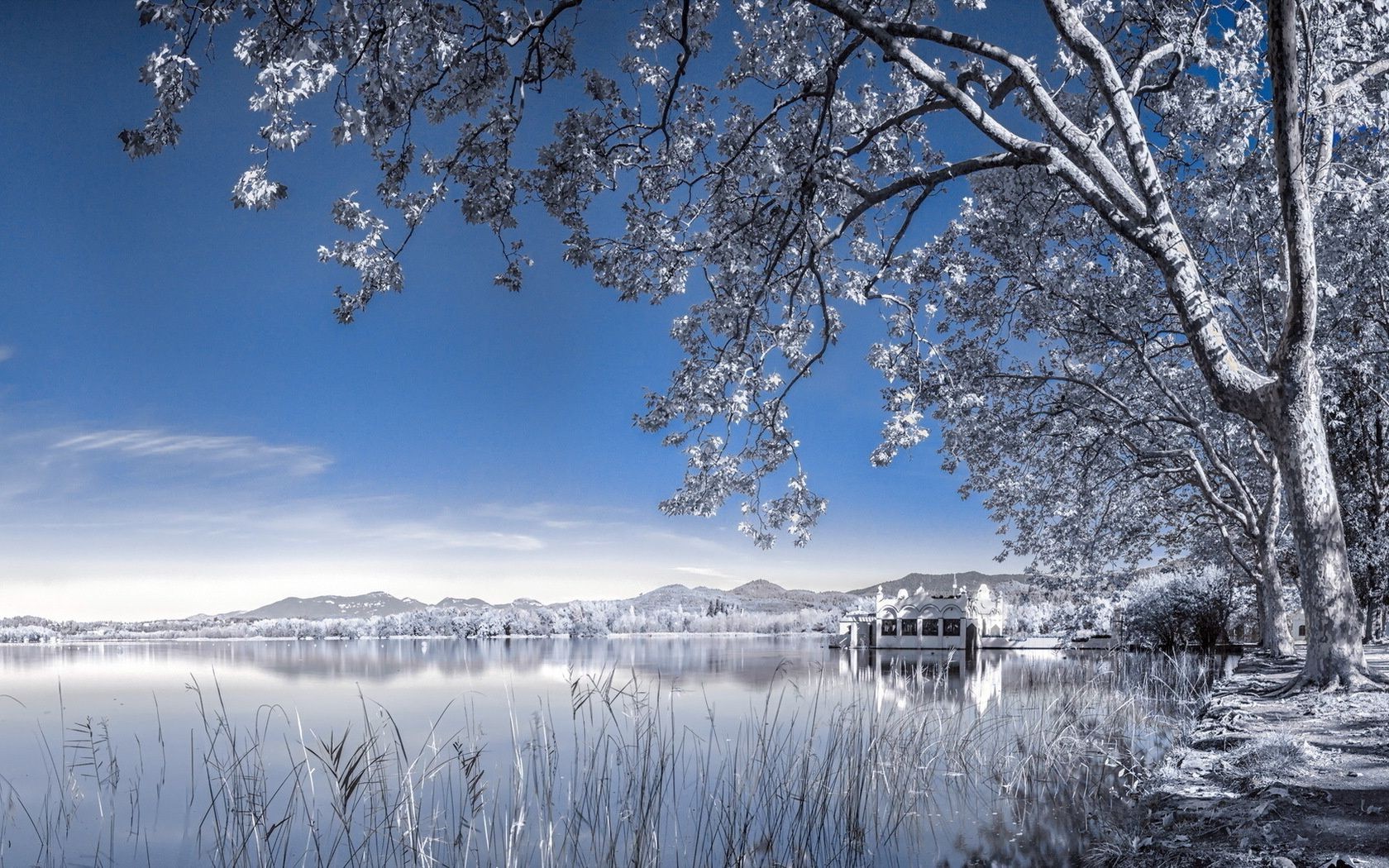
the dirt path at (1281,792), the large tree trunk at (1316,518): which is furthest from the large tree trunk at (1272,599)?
the dirt path at (1281,792)

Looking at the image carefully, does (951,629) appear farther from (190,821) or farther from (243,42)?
(243,42)

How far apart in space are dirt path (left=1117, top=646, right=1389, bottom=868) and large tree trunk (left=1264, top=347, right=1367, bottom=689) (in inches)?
20.7

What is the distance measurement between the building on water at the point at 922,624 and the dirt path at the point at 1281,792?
41.5 m

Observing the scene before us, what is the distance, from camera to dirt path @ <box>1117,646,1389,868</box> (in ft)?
10.8

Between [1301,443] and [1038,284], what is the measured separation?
5046 millimetres

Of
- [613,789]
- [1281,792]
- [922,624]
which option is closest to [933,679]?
[613,789]

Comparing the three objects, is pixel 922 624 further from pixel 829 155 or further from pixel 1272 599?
pixel 829 155

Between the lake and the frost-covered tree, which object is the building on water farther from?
the frost-covered tree

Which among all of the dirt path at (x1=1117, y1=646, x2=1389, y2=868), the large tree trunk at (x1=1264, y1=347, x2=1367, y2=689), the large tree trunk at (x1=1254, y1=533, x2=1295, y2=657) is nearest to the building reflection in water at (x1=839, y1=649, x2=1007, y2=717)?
the dirt path at (x1=1117, y1=646, x2=1389, y2=868)

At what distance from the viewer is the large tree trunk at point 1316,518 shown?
7465 mm

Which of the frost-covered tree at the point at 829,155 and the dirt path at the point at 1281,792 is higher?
the frost-covered tree at the point at 829,155

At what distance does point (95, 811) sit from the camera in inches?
347

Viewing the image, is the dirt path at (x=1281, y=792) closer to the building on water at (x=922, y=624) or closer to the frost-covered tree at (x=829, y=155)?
the frost-covered tree at (x=829, y=155)

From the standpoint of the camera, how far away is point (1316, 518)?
24.6 feet
